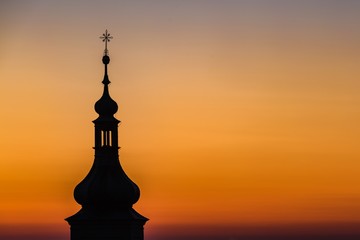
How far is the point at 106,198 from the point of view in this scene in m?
83.2

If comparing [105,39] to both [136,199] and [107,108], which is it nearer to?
[107,108]

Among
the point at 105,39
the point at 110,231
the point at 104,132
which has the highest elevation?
the point at 105,39

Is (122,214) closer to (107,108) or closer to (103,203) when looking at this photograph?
(103,203)

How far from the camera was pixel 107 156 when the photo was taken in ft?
275

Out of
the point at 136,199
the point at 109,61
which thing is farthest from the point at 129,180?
the point at 109,61

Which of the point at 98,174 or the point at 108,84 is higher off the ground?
the point at 108,84

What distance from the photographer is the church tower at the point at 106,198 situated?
83000 mm

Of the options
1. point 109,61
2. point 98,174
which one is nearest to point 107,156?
point 98,174

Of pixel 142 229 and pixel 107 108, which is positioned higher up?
pixel 107 108

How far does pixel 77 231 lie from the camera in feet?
273

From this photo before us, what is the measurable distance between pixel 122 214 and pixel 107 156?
347cm

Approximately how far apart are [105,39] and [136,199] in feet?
32.0

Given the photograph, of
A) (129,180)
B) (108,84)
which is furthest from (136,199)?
(108,84)

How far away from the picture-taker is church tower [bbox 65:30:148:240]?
83000 mm
